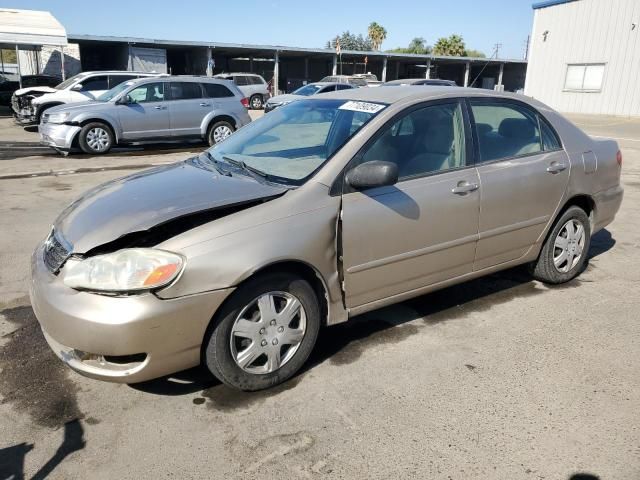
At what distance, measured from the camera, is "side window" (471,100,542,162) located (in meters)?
3.87

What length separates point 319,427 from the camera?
2.69m

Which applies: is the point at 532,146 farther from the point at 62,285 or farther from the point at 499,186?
the point at 62,285

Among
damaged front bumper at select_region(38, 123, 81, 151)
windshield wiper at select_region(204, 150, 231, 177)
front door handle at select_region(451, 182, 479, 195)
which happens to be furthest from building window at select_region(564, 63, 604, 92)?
windshield wiper at select_region(204, 150, 231, 177)

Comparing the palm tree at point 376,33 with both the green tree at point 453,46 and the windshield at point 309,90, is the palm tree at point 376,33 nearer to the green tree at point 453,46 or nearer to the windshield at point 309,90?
the green tree at point 453,46

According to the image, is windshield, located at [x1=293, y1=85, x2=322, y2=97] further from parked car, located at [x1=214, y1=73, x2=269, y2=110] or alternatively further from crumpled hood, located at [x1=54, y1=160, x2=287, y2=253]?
crumpled hood, located at [x1=54, y1=160, x2=287, y2=253]

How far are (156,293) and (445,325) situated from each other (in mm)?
2134

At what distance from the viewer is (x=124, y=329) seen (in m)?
2.52

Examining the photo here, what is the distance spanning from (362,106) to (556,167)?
171 centimetres

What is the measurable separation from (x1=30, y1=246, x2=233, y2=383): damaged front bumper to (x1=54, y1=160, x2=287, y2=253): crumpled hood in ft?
1.04

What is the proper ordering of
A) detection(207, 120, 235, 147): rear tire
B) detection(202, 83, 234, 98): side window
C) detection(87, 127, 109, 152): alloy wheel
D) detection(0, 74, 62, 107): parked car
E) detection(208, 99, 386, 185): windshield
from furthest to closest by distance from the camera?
detection(0, 74, 62, 107): parked car < detection(207, 120, 235, 147): rear tire < detection(202, 83, 234, 98): side window < detection(87, 127, 109, 152): alloy wheel < detection(208, 99, 386, 185): windshield

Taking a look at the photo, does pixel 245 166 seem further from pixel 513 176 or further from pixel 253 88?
pixel 253 88

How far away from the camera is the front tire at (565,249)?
14.5 feet

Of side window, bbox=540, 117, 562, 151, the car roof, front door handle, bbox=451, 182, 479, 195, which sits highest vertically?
the car roof

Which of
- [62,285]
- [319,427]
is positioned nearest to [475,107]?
[319,427]
